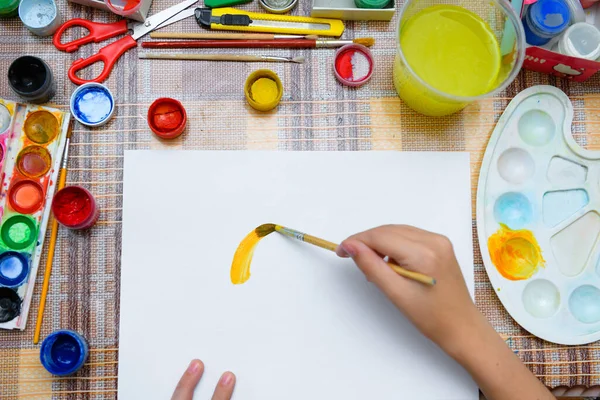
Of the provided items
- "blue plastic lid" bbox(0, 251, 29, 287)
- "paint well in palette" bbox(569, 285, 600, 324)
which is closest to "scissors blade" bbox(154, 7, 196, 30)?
"blue plastic lid" bbox(0, 251, 29, 287)

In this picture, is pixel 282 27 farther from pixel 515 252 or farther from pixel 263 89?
pixel 515 252

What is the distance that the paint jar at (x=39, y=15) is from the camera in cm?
95

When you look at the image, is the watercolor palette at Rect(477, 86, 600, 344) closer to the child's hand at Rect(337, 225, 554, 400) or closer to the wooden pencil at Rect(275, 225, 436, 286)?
the child's hand at Rect(337, 225, 554, 400)

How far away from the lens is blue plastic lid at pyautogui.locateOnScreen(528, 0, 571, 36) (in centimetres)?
94

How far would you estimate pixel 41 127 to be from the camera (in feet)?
3.13

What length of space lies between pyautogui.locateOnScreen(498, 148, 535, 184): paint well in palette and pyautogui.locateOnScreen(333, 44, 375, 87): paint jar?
0.95 feet

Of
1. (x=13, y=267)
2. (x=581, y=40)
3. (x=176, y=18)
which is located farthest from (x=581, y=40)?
(x=13, y=267)

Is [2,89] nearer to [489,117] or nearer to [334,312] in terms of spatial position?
[334,312]

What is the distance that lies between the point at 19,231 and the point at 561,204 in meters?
0.96

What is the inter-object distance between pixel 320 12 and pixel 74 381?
774mm

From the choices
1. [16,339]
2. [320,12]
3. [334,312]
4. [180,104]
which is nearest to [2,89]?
[180,104]

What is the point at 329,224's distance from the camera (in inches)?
36.6

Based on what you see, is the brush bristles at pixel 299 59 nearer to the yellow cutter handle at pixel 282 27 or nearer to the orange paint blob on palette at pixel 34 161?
the yellow cutter handle at pixel 282 27

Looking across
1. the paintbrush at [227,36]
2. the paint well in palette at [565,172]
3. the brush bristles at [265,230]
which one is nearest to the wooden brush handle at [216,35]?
the paintbrush at [227,36]
